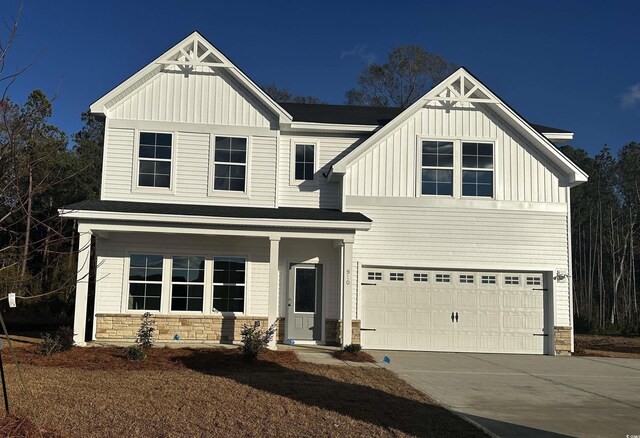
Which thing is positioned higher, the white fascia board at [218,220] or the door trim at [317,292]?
the white fascia board at [218,220]

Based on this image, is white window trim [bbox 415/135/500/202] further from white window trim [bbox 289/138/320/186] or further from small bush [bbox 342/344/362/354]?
small bush [bbox 342/344/362/354]

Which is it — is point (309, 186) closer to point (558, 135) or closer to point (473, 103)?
point (473, 103)

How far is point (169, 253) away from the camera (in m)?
15.4

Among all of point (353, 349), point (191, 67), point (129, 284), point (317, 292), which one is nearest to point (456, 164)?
point (317, 292)

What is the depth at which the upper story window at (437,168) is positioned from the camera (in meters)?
16.0

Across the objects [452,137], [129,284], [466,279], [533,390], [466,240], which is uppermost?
[452,137]

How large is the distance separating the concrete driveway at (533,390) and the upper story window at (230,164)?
19.7 feet

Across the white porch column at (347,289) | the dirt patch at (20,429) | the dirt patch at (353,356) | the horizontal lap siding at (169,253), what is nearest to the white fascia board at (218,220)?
the white porch column at (347,289)

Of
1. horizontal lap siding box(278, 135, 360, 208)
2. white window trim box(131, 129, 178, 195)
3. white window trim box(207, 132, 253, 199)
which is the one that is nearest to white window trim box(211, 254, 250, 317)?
white window trim box(207, 132, 253, 199)

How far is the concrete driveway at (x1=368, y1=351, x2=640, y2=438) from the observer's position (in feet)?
24.3

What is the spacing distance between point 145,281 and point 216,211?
115 inches

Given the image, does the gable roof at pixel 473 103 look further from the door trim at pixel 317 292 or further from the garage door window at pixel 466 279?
the garage door window at pixel 466 279

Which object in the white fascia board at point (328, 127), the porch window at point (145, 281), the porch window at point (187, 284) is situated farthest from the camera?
the white fascia board at point (328, 127)

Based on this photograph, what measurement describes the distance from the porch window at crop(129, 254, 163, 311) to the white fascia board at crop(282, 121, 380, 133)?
17.4ft
